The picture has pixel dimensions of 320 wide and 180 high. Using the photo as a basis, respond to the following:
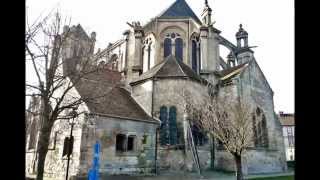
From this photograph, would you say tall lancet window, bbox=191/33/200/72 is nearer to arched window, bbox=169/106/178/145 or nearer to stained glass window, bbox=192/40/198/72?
stained glass window, bbox=192/40/198/72

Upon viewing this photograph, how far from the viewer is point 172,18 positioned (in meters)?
29.4

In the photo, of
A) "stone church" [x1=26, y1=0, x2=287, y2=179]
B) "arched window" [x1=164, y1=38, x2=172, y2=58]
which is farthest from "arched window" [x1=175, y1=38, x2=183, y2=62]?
"arched window" [x1=164, y1=38, x2=172, y2=58]

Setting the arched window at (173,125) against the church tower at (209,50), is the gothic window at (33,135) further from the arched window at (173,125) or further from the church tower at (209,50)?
the church tower at (209,50)

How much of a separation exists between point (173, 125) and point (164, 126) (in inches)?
26.1

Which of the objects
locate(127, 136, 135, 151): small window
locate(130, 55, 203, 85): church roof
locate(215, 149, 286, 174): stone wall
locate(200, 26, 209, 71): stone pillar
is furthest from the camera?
locate(200, 26, 209, 71): stone pillar

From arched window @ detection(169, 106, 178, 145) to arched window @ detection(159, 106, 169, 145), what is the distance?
30 centimetres

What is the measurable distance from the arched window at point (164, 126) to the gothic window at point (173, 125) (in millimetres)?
298

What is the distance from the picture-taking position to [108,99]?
2027 centimetres

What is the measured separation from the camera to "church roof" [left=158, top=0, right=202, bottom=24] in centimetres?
3087

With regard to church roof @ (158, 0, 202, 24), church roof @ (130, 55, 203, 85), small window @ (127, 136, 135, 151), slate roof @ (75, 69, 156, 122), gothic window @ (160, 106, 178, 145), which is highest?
church roof @ (158, 0, 202, 24)
